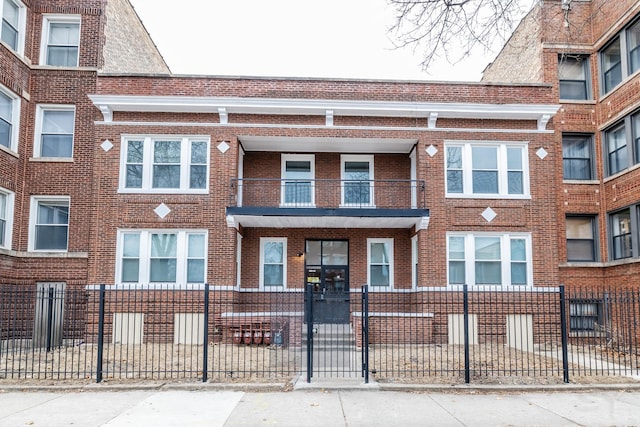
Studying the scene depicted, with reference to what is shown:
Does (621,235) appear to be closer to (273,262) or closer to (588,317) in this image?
(588,317)

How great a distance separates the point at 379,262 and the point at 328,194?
2999 mm

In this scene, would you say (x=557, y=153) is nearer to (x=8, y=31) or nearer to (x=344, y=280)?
(x=344, y=280)

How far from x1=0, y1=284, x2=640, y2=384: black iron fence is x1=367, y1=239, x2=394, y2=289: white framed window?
681 millimetres

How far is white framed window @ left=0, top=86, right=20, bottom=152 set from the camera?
659 inches

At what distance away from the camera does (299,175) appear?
18.7 meters

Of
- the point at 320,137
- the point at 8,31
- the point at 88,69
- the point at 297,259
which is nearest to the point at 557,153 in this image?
the point at 320,137

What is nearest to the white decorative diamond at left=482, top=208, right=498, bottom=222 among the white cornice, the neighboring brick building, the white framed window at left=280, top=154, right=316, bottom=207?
the neighboring brick building

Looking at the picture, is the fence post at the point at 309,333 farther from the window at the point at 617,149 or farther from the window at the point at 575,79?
the window at the point at 575,79

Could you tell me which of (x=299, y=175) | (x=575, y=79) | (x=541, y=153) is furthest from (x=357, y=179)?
(x=575, y=79)

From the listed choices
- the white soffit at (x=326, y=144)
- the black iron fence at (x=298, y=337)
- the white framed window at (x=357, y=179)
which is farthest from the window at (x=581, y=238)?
the white framed window at (x=357, y=179)

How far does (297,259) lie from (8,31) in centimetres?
1205

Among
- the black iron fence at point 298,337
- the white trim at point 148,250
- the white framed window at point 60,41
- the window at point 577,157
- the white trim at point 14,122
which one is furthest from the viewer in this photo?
the window at point 577,157

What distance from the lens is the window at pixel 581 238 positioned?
Answer: 18297mm

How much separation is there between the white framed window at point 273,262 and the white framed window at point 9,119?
8.74 m
